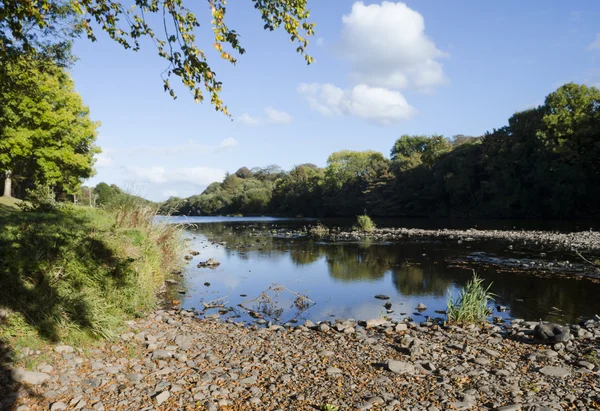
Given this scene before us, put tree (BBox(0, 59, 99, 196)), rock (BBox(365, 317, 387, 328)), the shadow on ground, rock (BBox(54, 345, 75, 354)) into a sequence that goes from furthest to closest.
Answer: tree (BBox(0, 59, 99, 196)) < rock (BBox(365, 317, 387, 328)) < the shadow on ground < rock (BBox(54, 345, 75, 354))

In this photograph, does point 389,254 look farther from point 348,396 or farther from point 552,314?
point 348,396

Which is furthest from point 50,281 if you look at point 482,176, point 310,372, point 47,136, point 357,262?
point 482,176

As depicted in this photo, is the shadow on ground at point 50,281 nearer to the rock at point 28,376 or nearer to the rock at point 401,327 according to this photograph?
the rock at point 28,376

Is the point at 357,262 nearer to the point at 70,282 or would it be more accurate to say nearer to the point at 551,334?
the point at 551,334

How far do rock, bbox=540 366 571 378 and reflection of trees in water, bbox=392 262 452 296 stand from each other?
6.85 metres

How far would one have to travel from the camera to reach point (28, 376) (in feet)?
16.8

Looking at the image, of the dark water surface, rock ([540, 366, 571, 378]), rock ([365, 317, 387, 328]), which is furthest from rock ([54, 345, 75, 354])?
rock ([540, 366, 571, 378])

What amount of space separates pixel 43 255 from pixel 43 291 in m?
1.23

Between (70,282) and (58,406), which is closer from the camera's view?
(58,406)

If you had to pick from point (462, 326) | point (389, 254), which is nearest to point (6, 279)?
point (462, 326)

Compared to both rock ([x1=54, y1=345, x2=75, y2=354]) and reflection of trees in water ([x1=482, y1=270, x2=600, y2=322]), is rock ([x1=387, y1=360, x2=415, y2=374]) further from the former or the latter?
reflection of trees in water ([x1=482, y1=270, x2=600, y2=322])

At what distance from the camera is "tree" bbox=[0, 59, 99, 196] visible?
25.5 meters

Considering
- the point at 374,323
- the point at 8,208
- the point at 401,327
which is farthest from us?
the point at 8,208

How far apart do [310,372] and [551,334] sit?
15.1ft
